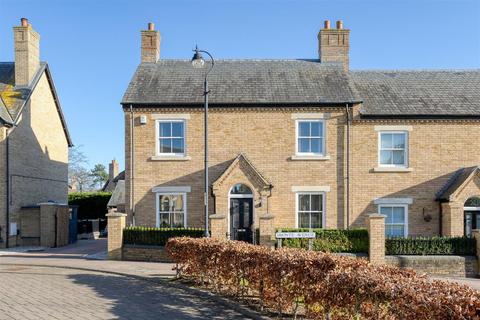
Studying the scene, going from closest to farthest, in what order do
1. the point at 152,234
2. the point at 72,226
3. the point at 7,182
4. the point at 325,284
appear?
the point at 325,284 < the point at 152,234 < the point at 7,182 < the point at 72,226

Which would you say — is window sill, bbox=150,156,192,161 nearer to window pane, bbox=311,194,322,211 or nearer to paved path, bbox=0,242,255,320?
paved path, bbox=0,242,255,320

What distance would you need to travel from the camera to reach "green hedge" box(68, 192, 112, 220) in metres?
39.2

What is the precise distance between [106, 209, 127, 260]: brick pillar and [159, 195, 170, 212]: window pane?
2250 millimetres

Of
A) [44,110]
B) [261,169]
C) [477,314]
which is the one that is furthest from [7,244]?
[477,314]

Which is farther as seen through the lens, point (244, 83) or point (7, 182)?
point (7, 182)

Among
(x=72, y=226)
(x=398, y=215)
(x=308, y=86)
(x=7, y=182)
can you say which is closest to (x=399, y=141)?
(x=398, y=215)

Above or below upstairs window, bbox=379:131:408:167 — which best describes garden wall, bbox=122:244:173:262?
below

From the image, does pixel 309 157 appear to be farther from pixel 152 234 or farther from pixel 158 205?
pixel 152 234

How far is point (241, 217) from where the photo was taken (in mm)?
20375

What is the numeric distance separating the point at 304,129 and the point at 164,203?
7.37 metres

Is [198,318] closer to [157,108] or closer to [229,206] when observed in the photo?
[229,206]

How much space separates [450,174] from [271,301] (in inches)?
570

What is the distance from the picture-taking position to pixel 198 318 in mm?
9305

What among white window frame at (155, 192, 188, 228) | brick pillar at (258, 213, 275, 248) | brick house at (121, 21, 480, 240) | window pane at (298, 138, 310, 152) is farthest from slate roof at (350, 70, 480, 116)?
white window frame at (155, 192, 188, 228)
